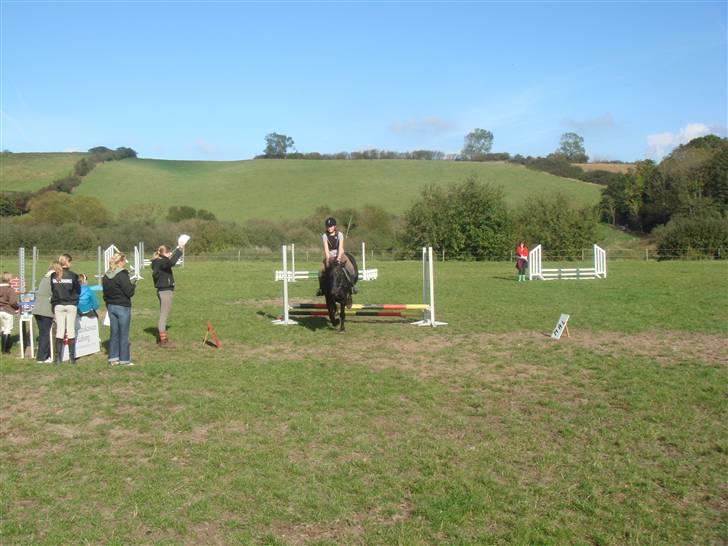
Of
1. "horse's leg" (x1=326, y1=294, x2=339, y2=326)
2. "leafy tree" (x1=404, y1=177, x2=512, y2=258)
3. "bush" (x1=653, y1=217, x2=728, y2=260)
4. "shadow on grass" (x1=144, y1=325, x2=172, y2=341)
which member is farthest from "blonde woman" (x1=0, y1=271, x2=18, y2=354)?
"bush" (x1=653, y1=217, x2=728, y2=260)

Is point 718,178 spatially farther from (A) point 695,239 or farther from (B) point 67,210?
(B) point 67,210

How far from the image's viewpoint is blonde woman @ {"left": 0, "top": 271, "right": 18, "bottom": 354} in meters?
11.1

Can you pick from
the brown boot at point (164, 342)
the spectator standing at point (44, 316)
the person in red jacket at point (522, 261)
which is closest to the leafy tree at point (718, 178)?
the person in red jacket at point (522, 261)

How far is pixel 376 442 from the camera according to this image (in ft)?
21.2

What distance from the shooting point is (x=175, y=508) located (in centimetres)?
499

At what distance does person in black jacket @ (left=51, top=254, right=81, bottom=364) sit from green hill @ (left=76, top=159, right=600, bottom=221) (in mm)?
60346

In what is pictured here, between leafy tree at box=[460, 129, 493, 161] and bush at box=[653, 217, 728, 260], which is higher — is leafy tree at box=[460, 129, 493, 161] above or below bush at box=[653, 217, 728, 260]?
above

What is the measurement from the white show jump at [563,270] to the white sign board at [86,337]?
20.3m

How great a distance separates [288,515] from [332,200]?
72.8 m

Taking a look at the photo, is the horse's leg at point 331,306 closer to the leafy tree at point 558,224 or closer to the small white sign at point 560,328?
the small white sign at point 560,328

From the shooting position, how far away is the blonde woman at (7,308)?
1109 centimetres

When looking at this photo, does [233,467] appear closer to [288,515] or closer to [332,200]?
[288,515]

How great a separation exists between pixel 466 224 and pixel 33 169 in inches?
2210

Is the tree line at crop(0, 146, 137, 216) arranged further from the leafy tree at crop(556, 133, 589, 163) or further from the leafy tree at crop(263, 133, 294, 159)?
the leafy tree at crop(556, 133, 589, 163)
